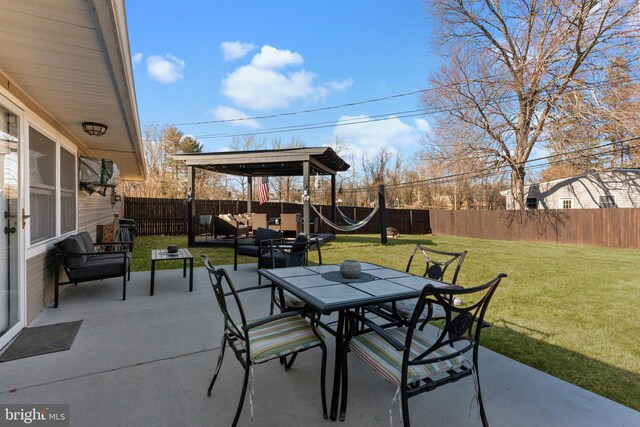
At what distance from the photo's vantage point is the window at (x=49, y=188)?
3.28 meters

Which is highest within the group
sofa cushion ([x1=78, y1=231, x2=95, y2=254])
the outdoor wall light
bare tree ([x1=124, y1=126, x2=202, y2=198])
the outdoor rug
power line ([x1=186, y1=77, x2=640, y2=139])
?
power line ([x1=186, y1=77, x2=640, y2=139])

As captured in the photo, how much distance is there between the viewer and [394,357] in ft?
5.26

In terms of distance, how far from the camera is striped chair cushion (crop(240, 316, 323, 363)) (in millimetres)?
1653

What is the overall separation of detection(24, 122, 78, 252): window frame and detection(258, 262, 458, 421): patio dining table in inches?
101

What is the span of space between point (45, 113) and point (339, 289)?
A: 392 cm

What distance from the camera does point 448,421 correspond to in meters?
1.67

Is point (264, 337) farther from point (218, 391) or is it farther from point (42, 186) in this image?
point (42, 186)

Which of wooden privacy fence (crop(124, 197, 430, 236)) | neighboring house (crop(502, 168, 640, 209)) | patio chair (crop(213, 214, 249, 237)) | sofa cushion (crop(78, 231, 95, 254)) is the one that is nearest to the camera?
sofa cushion (crop(78, 231, 95, 254))

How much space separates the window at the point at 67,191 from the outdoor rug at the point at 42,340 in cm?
197

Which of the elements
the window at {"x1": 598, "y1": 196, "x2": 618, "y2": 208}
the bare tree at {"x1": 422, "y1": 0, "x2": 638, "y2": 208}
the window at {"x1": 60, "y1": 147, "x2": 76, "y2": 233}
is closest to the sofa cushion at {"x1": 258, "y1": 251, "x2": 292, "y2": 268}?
the window at {"x1": 60, "y1": 147, "x2": 76, "y2": 233}

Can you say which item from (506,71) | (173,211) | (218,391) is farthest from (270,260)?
(506,71)

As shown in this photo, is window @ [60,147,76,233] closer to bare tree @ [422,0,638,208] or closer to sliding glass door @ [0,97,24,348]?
sliding glass door @ [0,97,24,348]

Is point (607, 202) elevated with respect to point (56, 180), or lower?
elevated

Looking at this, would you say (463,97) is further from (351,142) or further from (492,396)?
(492,396)
